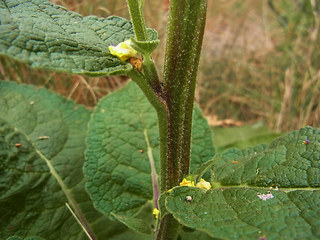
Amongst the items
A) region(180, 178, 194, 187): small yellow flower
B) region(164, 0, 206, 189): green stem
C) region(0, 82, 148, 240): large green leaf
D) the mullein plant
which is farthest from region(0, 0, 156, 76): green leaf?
region(0, 82, 148, 240): large green leaf

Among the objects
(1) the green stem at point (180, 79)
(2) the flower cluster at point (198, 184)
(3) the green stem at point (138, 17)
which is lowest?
(2) the flower cluster at point (198, 184)

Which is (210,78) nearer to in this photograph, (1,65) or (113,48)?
(1,65)

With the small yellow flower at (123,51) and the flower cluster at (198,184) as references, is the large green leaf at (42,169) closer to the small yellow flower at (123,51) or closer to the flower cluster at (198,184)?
the flower cluster at (198,184)

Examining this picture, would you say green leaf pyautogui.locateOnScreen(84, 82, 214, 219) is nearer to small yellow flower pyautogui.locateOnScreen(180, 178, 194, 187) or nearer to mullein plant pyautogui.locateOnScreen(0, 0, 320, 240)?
mullein plant pyautogui.locateOnScreen(0, 0, 320, 240)

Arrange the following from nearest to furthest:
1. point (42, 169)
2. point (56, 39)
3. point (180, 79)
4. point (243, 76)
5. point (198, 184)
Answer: point (56, 39) < point (180, 79) < point (198, 184) < point (42, 169) < point (243, 76)

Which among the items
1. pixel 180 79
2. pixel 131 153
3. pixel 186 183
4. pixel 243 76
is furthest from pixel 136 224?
pixel 243 76

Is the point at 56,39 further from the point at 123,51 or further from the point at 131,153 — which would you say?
the point at 131,153

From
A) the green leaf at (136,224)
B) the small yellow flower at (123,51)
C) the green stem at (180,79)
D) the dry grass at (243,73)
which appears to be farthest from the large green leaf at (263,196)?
the dry grass at (243,73)
